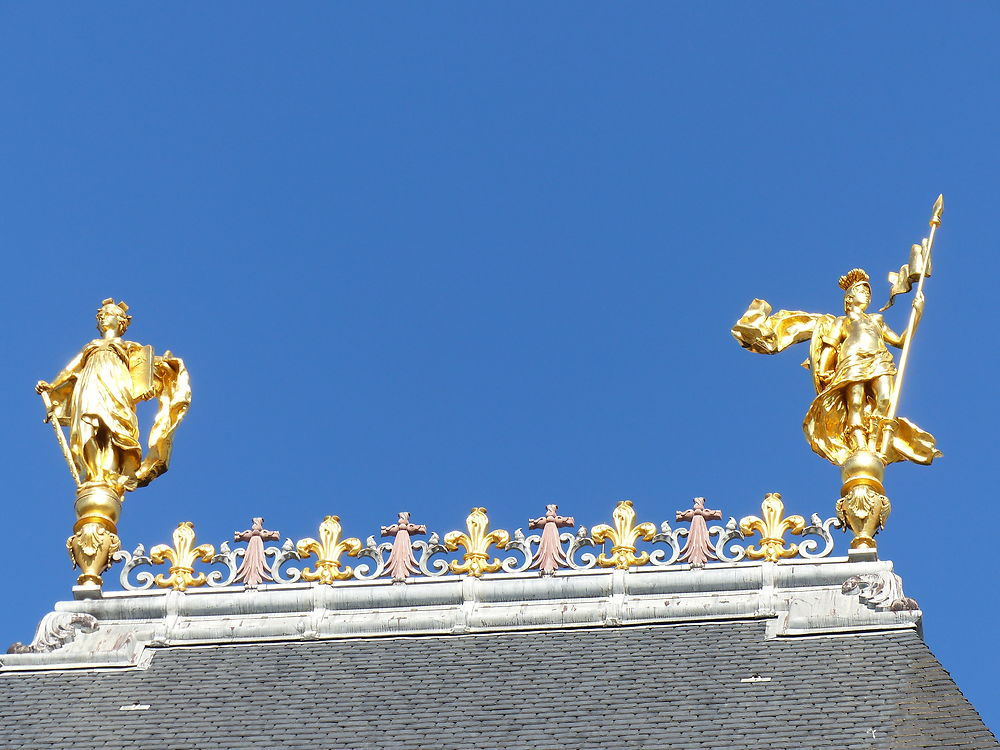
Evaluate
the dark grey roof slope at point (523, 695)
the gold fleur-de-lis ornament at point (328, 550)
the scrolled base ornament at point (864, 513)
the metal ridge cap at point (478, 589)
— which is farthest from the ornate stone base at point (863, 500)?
the gold fleur-de-lis ornament at point (328, 550)

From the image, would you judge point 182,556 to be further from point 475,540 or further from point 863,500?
point 863,500

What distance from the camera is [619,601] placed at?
32406mm

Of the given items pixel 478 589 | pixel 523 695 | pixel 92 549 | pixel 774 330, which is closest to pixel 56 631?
pixel 92 549

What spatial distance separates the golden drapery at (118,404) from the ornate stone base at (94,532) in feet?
0.98

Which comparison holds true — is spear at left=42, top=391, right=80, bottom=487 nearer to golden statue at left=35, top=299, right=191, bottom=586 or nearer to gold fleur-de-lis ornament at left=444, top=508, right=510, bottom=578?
golden statue at left=35, top=299, right=191, bottom=586

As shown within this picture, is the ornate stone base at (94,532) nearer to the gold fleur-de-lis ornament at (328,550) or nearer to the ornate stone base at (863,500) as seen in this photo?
the gold fleur-de-lis ornament at (328,550)

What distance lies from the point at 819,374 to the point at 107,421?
9129mm

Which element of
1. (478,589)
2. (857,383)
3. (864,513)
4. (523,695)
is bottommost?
(523,695)

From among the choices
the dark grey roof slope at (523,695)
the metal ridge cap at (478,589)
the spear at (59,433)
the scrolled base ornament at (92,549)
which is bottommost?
the dark grey roof slope at (523,695)

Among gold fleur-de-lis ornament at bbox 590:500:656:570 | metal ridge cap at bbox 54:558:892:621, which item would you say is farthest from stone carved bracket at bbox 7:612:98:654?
gold fleur-de-lis ornament at bbox 590:500:656:570

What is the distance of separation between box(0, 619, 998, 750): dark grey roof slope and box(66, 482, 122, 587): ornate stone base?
69.2 inches

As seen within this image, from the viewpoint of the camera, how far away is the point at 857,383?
111 ft

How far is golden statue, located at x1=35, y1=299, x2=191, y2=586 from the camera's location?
113ft

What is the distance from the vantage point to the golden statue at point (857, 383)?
Answer: 108 feet
